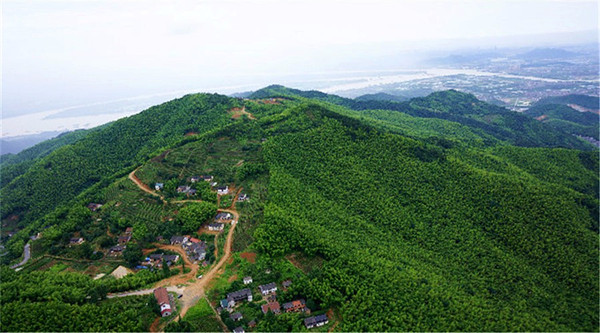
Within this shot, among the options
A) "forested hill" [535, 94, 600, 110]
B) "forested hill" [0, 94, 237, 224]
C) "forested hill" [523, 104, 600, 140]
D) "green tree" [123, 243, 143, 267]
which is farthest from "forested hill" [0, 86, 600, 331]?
"forested hill" [535, 94, 600, 110]

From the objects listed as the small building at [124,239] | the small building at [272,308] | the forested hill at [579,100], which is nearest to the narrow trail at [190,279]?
the small building at [272,308]

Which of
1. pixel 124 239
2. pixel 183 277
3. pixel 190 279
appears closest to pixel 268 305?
pixel 190 279

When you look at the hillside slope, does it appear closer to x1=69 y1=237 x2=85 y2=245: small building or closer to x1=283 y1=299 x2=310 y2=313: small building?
x1=283 y1=299 x2=310 y2=313: small building

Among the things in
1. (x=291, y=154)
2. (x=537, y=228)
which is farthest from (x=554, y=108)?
(x=291, y=154)

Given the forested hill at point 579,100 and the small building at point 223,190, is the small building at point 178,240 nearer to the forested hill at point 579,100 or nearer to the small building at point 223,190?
the small building at point 223,190

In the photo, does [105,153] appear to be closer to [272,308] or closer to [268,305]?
[268,305]
